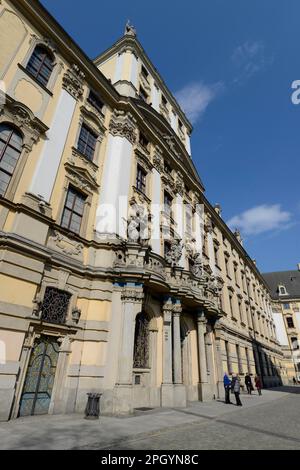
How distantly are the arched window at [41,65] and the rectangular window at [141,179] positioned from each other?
686 centimetres

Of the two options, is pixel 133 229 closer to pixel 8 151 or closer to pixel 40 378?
pixel 8 151

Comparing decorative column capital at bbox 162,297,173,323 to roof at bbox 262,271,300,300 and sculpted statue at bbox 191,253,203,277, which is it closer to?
sculpted statue at bbox 191,253,203,277

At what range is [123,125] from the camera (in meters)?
16.8

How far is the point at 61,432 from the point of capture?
265 inches

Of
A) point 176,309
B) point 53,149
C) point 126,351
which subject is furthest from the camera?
point 176,309

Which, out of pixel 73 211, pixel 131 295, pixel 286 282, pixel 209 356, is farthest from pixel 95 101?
pixel 286 282

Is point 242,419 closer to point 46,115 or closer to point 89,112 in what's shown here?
point 46,115

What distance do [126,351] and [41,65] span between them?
13.9 meters

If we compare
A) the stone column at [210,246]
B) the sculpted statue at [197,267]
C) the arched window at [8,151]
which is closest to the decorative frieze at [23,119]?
the arched window at [8,151]

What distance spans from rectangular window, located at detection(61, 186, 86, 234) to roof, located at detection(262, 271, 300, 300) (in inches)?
2072

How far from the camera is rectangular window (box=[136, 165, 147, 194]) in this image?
55.6ft

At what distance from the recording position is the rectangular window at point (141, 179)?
16953 millimetres

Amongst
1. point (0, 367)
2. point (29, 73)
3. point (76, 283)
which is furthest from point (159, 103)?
point (0, 367)

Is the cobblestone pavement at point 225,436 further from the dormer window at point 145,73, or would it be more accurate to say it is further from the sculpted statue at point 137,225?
the dormer window at point 145,73
